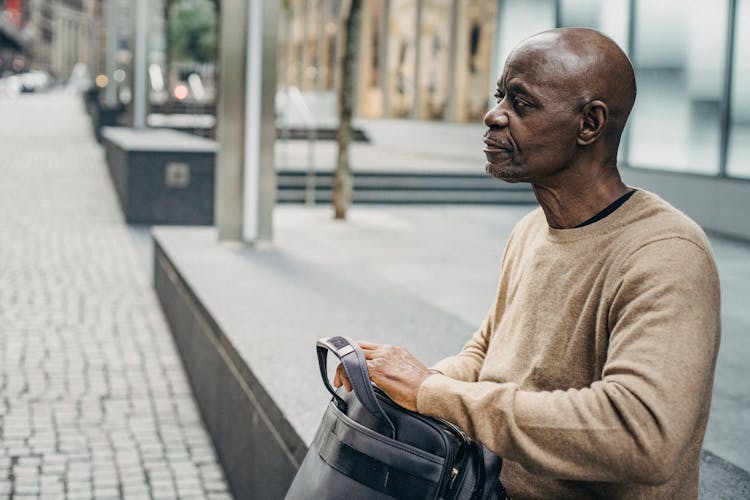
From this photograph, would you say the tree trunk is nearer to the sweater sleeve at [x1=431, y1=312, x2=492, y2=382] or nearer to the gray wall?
the gray wall

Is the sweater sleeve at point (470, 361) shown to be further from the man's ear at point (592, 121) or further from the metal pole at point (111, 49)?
the metal pole at point (111, 49)

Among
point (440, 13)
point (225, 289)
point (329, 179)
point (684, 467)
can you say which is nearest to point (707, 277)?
point (684, 467)

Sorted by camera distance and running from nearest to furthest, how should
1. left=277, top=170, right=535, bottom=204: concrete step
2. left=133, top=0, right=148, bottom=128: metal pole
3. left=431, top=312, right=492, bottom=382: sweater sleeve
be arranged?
left=431, top=312, right=492, bottom=382: sweater sleeve, left=277, top=170, right=535, bottom=204: concrete step, left=133, top=0, right=148, bottom=128: metal pole

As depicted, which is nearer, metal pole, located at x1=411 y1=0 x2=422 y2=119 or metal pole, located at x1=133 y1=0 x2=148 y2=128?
metal pole, located at x1=133 y1=0 x2=148 y2=128

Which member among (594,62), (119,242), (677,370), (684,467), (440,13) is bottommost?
(119,242)

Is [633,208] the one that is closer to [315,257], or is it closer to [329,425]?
[329,425]

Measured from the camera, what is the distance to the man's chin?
1.86 m

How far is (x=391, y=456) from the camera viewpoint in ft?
5.72

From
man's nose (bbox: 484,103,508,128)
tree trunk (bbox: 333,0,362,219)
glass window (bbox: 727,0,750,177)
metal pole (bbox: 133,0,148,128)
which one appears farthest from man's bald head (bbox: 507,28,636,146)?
metal pole (bbox: 133,0,148,128)

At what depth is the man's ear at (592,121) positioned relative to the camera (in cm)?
176

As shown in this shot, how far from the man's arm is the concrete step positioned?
12835 millimetres

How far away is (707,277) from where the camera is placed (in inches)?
64.2

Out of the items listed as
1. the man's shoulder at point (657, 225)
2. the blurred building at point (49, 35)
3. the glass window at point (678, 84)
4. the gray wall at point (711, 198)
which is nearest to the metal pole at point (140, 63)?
the glass window at point (678, 84)

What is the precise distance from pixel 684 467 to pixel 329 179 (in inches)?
568
